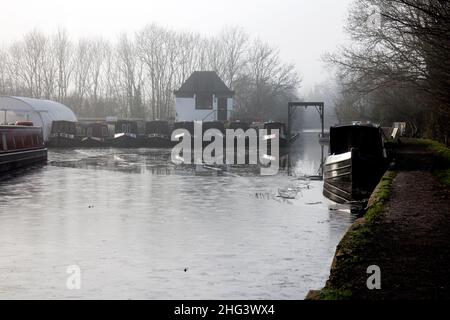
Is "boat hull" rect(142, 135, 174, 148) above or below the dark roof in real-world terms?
below

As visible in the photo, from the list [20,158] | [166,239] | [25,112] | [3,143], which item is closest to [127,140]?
[25,112]

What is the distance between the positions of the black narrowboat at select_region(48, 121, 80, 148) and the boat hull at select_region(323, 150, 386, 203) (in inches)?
1477

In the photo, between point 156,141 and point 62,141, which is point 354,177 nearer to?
point 156,141

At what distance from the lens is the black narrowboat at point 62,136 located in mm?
53219

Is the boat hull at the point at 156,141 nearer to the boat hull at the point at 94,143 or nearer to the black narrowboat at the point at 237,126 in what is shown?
the boat hull at the point at 94,143

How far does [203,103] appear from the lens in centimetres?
7281

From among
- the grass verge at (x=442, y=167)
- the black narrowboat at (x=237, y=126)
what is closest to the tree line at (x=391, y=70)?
the grass verge at (x=442, y=167)

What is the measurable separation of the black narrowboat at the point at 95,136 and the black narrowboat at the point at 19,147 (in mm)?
18048

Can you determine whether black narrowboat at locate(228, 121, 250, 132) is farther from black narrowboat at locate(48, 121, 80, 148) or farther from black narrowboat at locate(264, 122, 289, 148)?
black narrowboat at locate(48, 121, 80, 148)

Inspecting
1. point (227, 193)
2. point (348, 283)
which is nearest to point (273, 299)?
point (348, 283)

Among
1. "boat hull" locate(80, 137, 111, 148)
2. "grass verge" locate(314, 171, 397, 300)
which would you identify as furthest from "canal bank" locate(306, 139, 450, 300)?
"boat hull" locate(80, 137, 111, 148)

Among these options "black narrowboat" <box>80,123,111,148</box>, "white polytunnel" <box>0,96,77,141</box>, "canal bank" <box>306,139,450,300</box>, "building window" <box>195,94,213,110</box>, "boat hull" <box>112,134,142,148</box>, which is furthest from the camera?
"building window" <box>195,94,213,110</box>

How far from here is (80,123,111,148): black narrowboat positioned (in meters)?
53.8
